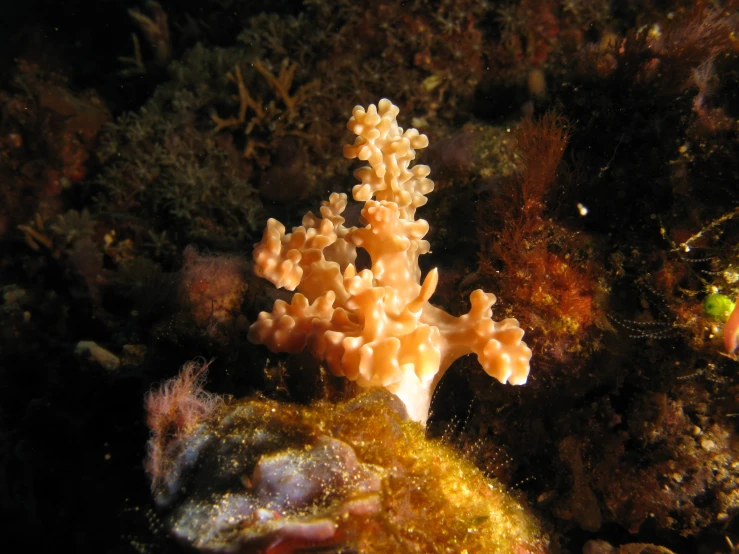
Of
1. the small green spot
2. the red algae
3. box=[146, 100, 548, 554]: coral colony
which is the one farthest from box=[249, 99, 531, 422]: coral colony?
the small green spot

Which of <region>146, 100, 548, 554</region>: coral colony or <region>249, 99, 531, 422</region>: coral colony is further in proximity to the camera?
<region>249, 99, 531, 422</region>: coral colony

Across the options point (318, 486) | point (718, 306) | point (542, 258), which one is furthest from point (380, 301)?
point (718, 306)

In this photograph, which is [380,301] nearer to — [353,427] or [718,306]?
[353,427]

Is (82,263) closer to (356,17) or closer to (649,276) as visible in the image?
(356,17)

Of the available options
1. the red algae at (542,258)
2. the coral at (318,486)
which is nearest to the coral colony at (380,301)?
the coral at (318,486)

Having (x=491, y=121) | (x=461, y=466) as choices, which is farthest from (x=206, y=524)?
(x=491, y=121)

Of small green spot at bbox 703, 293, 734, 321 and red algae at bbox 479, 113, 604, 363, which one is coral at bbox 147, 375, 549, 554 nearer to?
red algae at bbox 479, 113, 604, 363
